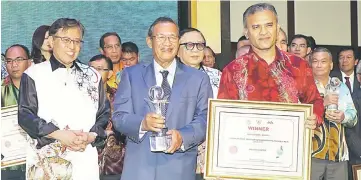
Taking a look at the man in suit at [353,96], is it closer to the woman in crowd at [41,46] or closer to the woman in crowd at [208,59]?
the woman in crowd at [208,59]

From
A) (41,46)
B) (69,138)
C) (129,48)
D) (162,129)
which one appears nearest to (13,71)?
(41,46)

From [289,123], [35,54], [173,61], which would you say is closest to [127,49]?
[35,54]

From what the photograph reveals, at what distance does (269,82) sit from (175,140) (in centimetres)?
70

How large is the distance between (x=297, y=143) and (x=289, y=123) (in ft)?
0.43

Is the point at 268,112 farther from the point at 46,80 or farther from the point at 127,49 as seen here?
the point at 127,49

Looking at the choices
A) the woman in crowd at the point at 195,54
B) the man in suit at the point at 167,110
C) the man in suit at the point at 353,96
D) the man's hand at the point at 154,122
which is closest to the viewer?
the man's hand at the point at 154,122

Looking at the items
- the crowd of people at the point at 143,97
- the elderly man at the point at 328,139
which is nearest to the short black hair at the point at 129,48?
the elderly man at the point at 328,139

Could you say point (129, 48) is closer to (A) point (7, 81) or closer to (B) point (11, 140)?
(A) point (7, 81)

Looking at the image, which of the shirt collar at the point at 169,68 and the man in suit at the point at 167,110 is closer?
the man in suit at the point at 167,110

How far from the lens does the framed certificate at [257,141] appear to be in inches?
159

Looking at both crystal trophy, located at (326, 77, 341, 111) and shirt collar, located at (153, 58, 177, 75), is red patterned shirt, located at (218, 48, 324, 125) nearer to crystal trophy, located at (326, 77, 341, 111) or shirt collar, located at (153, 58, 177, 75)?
shirt collar, located at (153, 58, 177, 75)

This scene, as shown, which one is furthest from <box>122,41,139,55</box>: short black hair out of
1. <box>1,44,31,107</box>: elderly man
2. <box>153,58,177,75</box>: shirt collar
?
<box>153,58,177,75</box>: shirt collar

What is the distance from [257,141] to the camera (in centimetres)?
407

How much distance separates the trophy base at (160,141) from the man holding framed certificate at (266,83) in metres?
0.45
